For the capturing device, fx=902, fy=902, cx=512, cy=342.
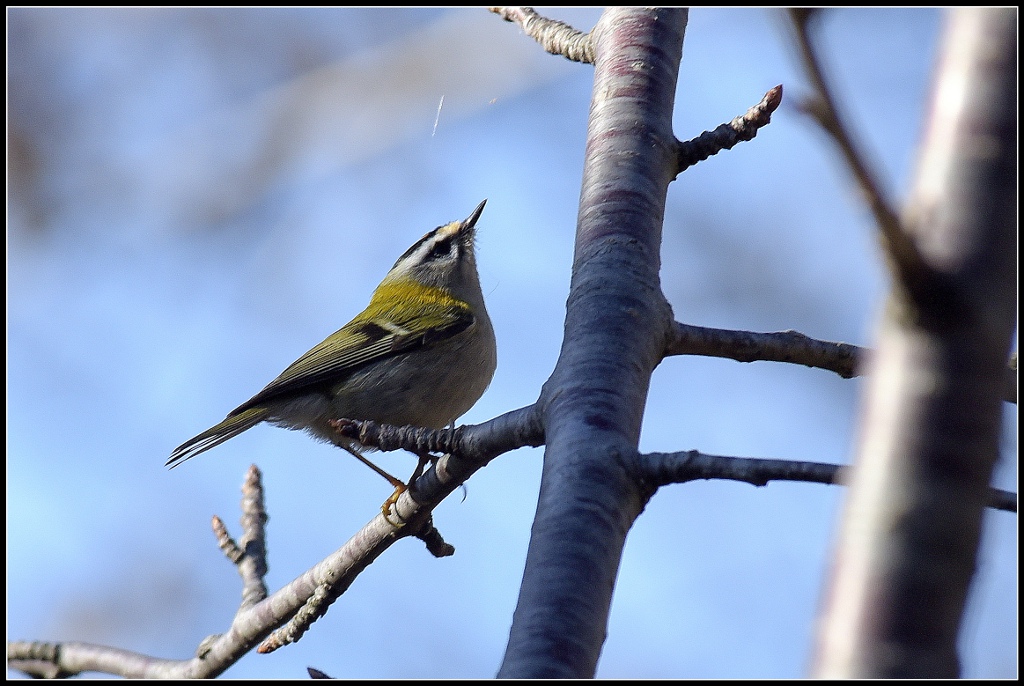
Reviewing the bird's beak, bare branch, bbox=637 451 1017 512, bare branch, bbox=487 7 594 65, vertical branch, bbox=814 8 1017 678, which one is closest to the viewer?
vertical branch, bbox=814 8 1017 678

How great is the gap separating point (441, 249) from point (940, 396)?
392 cm

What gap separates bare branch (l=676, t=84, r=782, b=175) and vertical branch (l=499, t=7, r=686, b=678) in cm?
5

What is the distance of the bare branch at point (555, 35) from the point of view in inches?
95.7

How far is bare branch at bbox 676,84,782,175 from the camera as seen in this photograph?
1.95 m

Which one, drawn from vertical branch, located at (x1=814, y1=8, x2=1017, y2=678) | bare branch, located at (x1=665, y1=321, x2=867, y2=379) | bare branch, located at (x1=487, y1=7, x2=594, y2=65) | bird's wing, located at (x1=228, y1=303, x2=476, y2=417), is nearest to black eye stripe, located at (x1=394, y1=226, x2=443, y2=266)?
bird's wing, located at (x1=228, y1=303, x2=476, y2=417)

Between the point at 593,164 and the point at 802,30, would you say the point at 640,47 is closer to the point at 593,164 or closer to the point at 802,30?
the point at 593,164

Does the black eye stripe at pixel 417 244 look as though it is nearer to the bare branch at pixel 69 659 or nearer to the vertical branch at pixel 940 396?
the bare branch at pixel 69 659

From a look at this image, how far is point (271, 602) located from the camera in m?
2.42

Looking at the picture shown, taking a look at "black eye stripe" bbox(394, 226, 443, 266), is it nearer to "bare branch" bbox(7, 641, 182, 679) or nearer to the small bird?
the small bird

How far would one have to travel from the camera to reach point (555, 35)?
2.55 metres

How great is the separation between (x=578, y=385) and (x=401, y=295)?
2924 millimetres

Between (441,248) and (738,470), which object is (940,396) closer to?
(738,470)

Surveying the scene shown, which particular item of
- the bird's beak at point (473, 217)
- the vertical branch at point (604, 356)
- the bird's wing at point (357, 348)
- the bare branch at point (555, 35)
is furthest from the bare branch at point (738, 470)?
the bird's beak at point (473, 217)

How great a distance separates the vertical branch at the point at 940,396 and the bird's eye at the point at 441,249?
12.5ft
